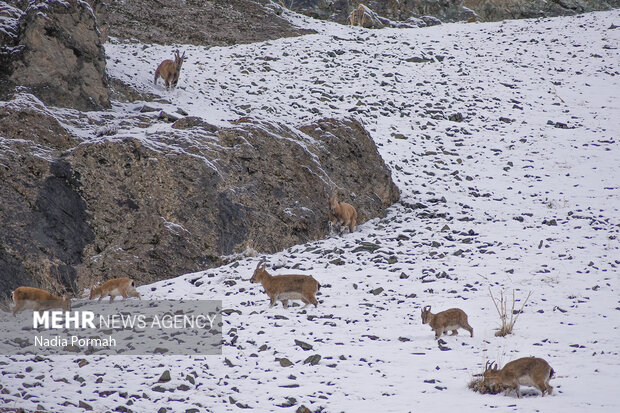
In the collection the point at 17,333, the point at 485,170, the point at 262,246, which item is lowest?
the point at 17,333

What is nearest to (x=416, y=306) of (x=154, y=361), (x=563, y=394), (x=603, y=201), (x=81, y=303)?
(x=563, y=394)

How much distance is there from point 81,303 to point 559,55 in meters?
23.7

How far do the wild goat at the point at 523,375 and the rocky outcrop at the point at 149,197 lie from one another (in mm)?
6250

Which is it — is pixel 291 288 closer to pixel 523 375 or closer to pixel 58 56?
pixel 523 375

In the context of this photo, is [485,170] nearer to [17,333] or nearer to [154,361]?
[154,361]

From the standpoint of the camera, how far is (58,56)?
1356 centimetres

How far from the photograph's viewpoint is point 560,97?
21.9 meters

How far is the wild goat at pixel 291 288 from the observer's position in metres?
9.70

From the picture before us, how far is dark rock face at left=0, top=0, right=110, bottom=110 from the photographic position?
42.9ft

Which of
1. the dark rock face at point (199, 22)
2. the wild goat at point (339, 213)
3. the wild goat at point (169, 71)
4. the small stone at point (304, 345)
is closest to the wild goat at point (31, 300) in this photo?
the small stone at point (304, 345)


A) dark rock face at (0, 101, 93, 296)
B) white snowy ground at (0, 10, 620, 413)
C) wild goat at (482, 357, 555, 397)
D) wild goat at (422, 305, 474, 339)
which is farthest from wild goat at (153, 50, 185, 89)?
wild goat at (482, 357, 555, 397)

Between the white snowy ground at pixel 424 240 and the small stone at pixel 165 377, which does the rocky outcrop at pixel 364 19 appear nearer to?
the white snowy ground at pixel 424 240

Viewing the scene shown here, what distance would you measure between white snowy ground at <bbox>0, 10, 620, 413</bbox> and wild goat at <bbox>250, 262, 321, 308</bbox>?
273 mm

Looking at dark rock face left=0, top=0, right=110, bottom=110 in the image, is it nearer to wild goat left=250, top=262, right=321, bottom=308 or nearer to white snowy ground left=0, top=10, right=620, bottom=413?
white snowy ground left=0, top=10, right=620, bottom=413
